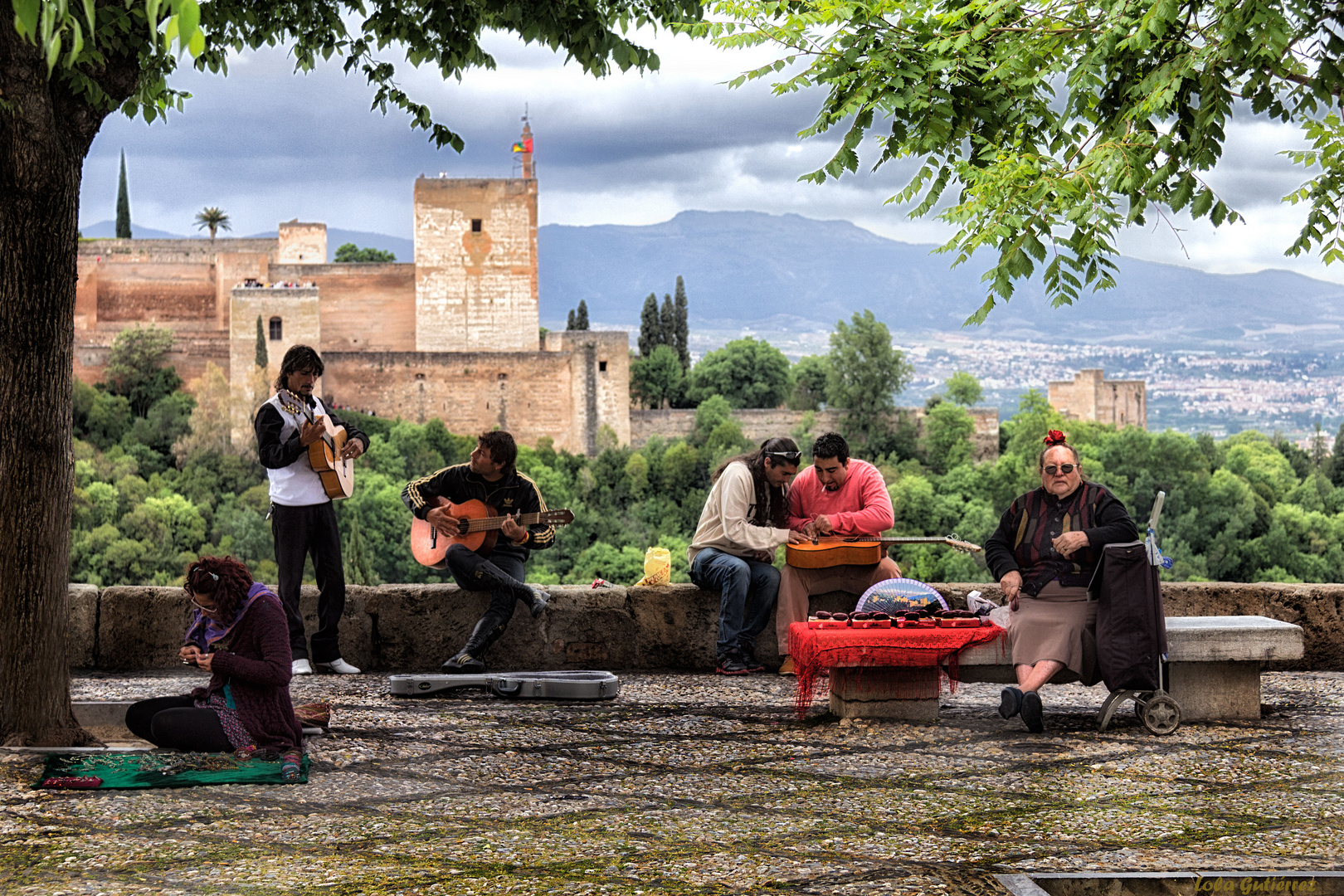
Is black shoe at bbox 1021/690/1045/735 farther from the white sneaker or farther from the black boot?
the white sneaker

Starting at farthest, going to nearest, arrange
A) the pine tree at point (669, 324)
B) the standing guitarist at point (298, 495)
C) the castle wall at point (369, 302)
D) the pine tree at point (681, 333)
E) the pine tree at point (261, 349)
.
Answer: the pine tree at point (669, 324) → the pine tree at point (681, 333) → the castle wall at point (369, 302) → the pine tree at point (261, 349) → the standing guitarist at point (298, 495)

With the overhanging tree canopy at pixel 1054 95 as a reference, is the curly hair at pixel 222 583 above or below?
below

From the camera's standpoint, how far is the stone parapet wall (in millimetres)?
6465

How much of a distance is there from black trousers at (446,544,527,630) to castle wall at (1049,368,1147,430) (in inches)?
2325

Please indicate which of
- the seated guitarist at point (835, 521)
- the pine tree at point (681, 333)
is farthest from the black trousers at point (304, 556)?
the pine tree at point (681, 333)

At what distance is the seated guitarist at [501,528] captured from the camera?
20.0 feet

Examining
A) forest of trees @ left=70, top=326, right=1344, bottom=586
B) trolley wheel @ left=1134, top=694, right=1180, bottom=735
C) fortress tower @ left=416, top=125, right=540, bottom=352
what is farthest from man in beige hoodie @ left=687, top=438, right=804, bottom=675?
fortress tower @ left=416, top=125, right=540, bottom=352

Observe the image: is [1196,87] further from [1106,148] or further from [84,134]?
[84,134]

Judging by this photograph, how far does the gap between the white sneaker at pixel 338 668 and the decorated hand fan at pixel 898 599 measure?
2.27m

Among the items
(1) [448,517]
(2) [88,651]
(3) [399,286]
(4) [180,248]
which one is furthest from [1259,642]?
(4) [180,248]

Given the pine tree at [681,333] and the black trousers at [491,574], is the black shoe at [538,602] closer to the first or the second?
the black trousers at [491,574]

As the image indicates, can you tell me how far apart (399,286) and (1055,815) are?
5075cm

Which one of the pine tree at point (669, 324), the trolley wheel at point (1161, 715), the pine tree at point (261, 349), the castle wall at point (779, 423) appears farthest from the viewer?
the pine tree at point (669, 324)

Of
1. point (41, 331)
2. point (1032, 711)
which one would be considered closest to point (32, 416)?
point (41, 331)
